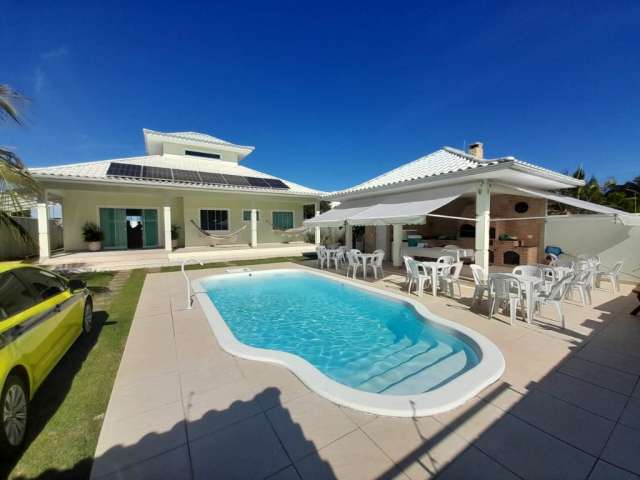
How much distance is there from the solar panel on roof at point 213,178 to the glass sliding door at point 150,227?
468cm

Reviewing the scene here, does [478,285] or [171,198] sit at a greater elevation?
[171,198]

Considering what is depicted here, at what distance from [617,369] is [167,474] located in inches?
241

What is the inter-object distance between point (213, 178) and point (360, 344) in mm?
15866

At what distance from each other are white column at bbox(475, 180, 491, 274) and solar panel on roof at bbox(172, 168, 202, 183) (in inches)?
608

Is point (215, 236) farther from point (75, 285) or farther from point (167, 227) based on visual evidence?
point (75, 285)

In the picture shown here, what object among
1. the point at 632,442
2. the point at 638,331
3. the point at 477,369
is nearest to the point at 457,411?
the point at 477,369

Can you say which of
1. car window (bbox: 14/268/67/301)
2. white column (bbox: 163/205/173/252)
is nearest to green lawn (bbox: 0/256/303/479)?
car window (bbox: 14/268/67/301)

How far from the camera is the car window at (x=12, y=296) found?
122 inches

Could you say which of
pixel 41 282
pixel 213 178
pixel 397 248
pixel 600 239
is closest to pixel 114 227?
pixel 213 178

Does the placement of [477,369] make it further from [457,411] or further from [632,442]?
[632,442]

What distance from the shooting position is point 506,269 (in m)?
A: 11.5

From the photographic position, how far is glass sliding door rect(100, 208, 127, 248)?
17234 millimetres

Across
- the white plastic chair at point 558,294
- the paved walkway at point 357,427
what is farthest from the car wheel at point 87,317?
the white plastic chair at point 558,294

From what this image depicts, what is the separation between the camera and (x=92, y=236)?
16281mm
